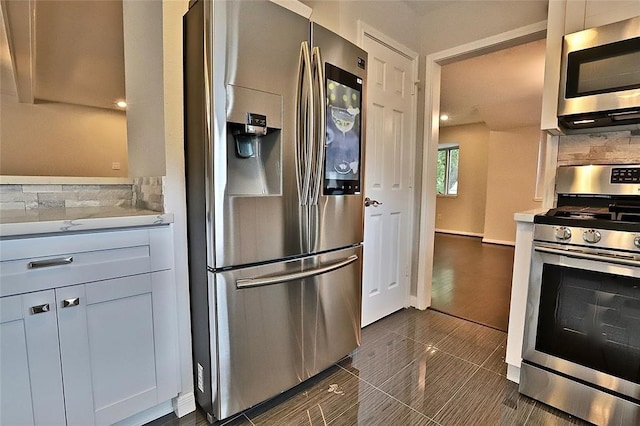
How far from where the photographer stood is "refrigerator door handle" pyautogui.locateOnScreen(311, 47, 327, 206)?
4.94ft

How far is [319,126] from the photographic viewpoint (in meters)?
1.53

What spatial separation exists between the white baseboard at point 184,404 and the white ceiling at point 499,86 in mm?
3705

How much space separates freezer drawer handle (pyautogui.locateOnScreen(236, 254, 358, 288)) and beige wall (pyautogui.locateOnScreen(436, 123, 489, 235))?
19.8ft

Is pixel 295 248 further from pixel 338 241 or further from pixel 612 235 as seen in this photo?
pixel 612 235

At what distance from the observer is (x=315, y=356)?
167 cm

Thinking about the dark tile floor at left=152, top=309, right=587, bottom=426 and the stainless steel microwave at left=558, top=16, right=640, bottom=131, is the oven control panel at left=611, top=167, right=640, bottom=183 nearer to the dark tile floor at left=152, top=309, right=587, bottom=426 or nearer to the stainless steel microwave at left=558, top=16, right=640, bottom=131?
the stainless steel microwave at left=558, top=16, right=640, bottom=131

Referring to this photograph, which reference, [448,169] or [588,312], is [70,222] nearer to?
[588,312]

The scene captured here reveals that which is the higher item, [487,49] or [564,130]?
[487,49]

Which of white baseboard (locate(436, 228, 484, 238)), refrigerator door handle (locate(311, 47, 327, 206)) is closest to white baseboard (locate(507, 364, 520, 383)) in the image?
refrigerator door handle (locate(311, 47, 327, 206))

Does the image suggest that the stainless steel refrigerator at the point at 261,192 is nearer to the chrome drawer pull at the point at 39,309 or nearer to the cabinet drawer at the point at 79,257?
the cabinet drawer at the point at 79,257

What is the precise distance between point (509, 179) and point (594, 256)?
16.7 feet

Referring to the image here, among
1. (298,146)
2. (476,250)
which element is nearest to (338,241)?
(298,146)

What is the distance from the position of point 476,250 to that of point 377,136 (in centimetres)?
405

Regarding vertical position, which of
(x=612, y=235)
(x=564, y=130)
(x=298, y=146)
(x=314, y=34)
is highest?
(x=314, y=34)
